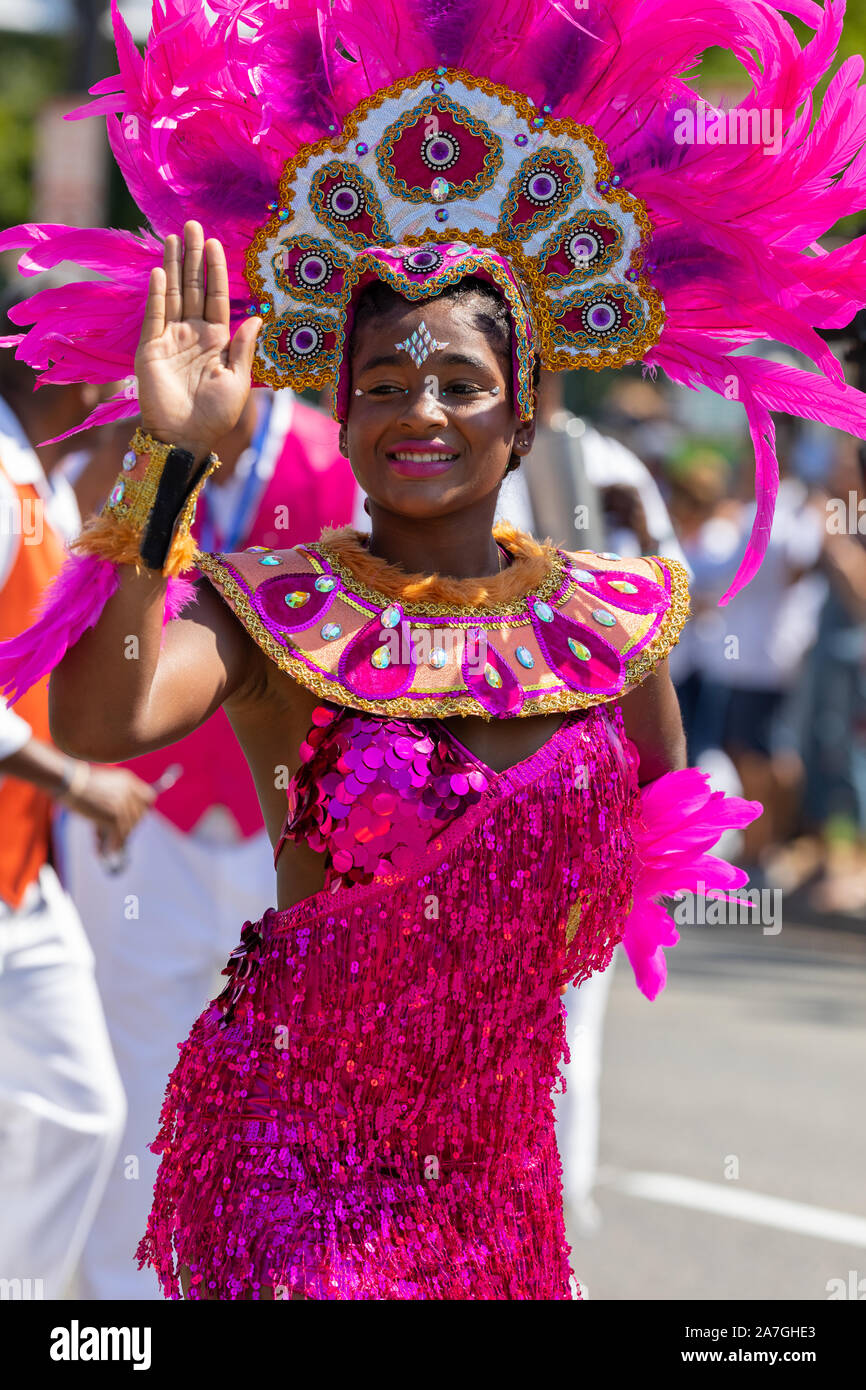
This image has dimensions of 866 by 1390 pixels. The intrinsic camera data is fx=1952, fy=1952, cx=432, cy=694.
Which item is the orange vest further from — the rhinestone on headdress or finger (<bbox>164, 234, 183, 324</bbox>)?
finger (<bbox>164, 234, 183, 324</bbox>)

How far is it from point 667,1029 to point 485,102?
215 inches

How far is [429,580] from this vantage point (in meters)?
2.79

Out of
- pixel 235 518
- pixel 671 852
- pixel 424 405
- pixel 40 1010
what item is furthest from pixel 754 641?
pixel 424 405

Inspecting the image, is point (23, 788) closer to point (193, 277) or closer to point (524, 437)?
point (524, 437)

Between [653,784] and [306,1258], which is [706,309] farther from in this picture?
[306,1258]

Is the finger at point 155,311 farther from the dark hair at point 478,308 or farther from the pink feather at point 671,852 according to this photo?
the pink feather at point 671,852

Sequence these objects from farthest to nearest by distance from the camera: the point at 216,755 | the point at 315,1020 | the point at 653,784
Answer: the point at 216,755
the point at 653,784
the point at 315,1020

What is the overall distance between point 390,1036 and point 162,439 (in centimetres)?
86

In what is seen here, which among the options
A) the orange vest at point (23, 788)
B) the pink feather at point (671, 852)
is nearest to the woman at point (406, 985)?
the pink feather at point (671, 852)

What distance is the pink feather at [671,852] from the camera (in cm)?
310

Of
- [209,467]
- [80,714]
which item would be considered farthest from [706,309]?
[80,714]

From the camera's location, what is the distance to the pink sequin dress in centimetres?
262

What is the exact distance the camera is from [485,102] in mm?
2920

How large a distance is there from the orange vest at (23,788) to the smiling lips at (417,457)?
1.73m
